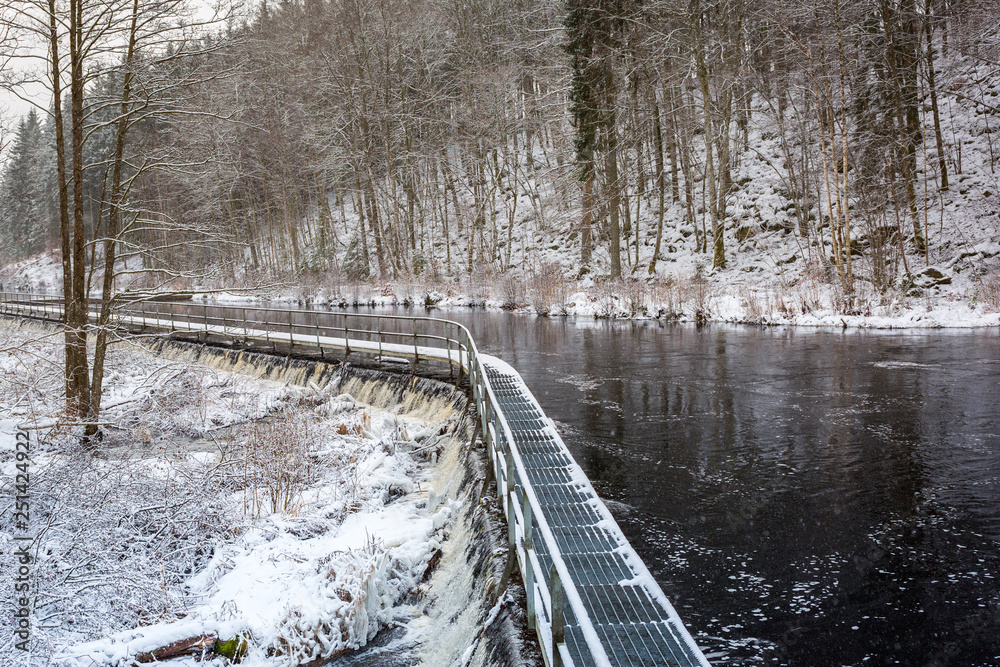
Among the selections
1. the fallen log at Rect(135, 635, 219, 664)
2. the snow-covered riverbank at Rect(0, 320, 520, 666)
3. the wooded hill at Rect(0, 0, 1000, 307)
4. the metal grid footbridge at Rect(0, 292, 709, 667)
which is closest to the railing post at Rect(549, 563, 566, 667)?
the metal grid footbridge at Rect(0, 292, 709, 667)

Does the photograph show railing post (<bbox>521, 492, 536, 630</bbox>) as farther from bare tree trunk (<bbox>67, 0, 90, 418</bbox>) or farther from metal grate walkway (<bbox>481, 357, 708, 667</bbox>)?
bare tree trunk (<bbox>67, 0, 90, 418</bbox>)

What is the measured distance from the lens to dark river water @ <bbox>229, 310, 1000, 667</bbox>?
18.1ft

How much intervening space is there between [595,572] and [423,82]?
45047 millimetres

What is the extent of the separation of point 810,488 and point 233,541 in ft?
24.4

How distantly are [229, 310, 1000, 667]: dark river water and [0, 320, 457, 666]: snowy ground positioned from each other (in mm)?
2942

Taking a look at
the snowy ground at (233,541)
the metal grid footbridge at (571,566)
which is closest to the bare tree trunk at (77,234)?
the snowy ground at (233,541)

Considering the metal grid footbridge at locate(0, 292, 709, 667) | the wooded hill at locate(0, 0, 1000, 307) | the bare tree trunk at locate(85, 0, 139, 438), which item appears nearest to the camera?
the metal grid footbridge at locate(0, 292, 709, 667)

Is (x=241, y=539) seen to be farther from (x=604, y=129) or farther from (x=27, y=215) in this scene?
(x=27, y=215)

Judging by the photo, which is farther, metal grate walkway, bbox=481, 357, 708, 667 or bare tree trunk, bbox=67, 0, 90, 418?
bare tree trunk, bbox=67, 0, 90, 418

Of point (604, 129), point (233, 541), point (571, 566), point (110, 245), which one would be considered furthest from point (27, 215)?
point (571, 566)

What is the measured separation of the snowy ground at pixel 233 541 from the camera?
6566mm

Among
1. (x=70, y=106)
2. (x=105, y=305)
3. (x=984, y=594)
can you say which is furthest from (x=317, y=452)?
(x=984, y=594)

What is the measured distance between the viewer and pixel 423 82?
46.0 metres

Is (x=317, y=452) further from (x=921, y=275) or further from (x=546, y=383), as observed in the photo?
(x=921, y=275)
